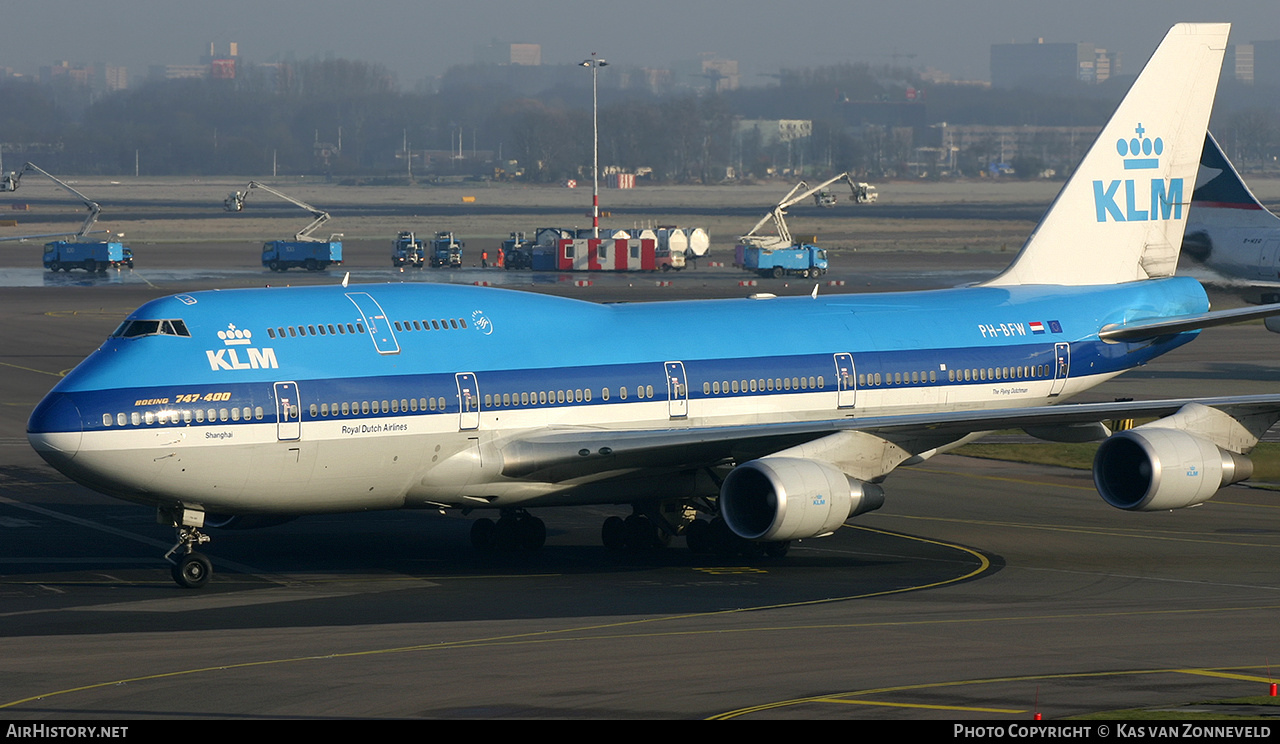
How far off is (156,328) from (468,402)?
239 inches

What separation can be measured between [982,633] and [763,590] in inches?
209

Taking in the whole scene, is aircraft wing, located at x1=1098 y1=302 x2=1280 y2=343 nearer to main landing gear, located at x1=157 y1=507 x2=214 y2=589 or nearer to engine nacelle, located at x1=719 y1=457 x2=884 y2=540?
engine nacelle, located at x1=719 y1=457 x2=884 y2=540

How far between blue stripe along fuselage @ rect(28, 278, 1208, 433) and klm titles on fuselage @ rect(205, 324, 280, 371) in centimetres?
2

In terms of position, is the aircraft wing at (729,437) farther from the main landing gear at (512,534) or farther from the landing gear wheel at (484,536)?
the landing gear wheel at (484,536)

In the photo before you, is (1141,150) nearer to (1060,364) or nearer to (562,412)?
(1060,364)

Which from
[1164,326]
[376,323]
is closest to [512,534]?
[376,323]

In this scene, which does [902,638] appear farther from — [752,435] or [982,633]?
[752,435]

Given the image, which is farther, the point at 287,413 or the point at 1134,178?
the point at 1134,178

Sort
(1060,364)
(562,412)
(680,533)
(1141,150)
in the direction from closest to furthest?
1. (562,412)
2. (680,533)
3. (1060,364)
4. (1141,150)

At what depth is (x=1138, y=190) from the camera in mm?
43469

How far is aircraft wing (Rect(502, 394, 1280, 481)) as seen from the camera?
32.7m


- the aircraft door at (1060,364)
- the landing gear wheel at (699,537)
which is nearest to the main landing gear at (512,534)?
the landing gear wheel at (699,537)

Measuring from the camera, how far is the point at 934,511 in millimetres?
40875

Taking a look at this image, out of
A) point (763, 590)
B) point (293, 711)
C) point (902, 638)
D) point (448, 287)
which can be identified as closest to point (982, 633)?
point (902, 638)
